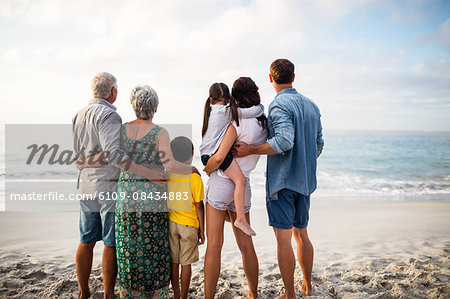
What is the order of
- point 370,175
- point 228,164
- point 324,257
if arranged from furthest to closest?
point 370,175 → point 324,257 → point 228,164

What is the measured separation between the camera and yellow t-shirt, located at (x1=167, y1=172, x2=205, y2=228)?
2.34 meters

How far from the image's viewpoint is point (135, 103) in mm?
2203

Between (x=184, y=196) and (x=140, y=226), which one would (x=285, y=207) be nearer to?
(x=184, y=196)

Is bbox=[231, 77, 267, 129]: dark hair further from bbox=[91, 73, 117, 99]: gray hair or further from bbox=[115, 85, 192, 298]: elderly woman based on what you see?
bbox=[91, 73, 117, 99]: gray hair

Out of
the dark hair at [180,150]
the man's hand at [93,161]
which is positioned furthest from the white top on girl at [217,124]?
the man's hand at [93,161]

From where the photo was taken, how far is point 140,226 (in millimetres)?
2191

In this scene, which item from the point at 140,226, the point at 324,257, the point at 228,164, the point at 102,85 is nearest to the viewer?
the point at 140,226

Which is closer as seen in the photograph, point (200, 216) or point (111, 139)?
point (111, 139)

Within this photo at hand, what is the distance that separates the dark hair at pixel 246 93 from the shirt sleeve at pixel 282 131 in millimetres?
157

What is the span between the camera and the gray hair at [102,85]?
94.7 inches

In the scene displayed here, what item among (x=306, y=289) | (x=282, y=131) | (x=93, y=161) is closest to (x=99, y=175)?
(x=93, y=161)

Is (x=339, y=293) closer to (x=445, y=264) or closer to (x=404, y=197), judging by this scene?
(x=445, y=264)

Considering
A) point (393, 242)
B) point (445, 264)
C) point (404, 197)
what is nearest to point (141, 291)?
point (445, 264)

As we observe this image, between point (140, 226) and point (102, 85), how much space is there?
43.8 inches
